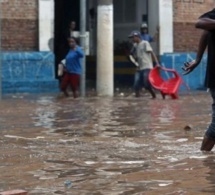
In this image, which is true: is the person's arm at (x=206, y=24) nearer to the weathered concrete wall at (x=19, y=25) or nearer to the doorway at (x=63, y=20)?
the weathered concrete wall at (x=19, y=25)

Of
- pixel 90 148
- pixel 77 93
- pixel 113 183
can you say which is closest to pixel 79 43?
pixel 77 93

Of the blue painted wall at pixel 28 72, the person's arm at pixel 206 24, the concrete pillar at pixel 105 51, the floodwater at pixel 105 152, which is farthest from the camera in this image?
the blue painted wall at pixel 28 72

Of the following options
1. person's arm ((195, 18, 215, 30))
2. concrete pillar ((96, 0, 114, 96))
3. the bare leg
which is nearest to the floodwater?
the bare leg

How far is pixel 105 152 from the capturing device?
9.58 m

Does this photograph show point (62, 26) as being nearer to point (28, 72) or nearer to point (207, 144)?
point (28, 72)

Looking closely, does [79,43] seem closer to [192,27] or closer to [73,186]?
[192,27]

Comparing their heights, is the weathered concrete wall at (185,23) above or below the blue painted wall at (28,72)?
above

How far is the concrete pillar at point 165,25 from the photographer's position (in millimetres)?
26562

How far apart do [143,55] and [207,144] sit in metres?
12.6

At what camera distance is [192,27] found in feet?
89.5

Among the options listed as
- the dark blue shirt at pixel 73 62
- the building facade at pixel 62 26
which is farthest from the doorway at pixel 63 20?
the dark blue shirt at pixel 73 62

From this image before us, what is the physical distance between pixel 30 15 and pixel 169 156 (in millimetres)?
15521

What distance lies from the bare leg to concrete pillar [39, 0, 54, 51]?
15.3m

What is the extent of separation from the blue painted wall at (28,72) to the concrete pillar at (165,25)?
158 inches
